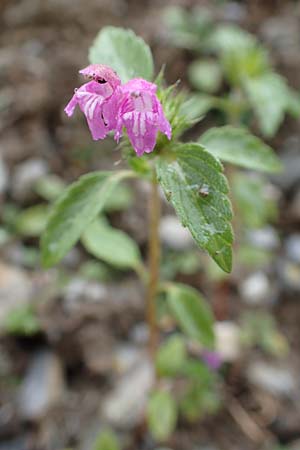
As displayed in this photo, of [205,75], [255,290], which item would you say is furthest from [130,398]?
[205,75]

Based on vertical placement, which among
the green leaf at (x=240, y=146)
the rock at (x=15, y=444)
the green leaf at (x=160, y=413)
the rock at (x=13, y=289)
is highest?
the green leaf at (x=240, y=146)

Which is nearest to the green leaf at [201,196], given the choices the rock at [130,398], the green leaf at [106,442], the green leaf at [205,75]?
the green leaf at [106,442]

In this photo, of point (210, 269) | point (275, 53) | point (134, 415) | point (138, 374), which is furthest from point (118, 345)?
point (275, 53)

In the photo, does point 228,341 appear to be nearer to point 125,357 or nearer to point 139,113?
point 125,357

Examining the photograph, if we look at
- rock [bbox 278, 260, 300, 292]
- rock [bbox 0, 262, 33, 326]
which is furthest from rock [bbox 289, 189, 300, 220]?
rock [bbox 0, 262, 33, 326]

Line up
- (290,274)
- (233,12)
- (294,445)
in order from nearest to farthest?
(294,445), (290,274), (233,12)

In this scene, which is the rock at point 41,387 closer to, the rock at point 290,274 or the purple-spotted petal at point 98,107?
the rock at point 290,274
